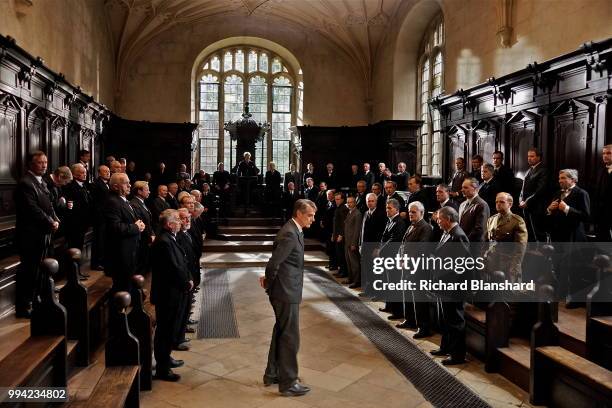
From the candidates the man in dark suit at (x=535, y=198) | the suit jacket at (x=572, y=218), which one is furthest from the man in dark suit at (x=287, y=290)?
the man in dark suit at (x=535, y=198)

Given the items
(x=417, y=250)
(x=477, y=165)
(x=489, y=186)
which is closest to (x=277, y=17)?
(x=477, y=165)

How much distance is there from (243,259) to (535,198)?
6717mm

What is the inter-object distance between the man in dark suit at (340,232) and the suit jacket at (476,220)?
3.56 metres

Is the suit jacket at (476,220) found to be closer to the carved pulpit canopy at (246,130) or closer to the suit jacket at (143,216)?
the suit jacket at (143,216)

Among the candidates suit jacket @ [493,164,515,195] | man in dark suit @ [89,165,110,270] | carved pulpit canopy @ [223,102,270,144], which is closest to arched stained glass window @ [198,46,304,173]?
carved pulpit canopy @ [223,102,270,144]

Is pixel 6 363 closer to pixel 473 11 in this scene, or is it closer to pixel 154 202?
pixel 154 202

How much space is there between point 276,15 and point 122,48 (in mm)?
5334

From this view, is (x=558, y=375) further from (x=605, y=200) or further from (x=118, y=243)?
(x=118, y=243)

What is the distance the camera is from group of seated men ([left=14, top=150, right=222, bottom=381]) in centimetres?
477

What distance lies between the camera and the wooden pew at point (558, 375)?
12.2ft

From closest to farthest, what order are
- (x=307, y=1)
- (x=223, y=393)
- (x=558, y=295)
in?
(x=223, y=393)
(x=558, y=295)
(x=307, y=1)

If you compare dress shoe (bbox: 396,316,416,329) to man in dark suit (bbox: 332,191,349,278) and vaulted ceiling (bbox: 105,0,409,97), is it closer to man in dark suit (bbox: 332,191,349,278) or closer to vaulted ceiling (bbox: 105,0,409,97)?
man in dark suit (bbox: 332,191,349,278)

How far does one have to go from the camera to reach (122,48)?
659 inches

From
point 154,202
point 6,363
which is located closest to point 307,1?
point 154,202
